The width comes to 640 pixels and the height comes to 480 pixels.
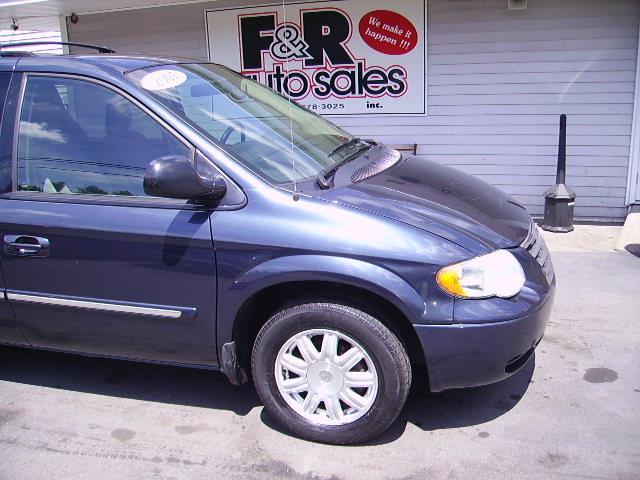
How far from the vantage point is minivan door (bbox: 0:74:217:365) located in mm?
2980

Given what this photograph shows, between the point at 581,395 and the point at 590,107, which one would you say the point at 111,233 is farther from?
the point at 590,107

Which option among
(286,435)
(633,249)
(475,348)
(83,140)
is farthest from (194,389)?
(633,249)

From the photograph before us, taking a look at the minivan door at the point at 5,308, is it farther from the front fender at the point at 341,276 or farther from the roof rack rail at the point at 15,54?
the front fender at the point at 341,276

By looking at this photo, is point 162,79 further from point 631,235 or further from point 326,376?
point 631,235

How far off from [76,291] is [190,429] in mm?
923

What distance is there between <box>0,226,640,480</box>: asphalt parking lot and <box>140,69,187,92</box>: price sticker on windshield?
172 cm

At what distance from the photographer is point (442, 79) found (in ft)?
24.6

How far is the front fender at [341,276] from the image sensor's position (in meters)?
2.71

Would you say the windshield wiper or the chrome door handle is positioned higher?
the windshield wiper

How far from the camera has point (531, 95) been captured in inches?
285

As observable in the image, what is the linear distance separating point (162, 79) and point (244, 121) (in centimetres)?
48

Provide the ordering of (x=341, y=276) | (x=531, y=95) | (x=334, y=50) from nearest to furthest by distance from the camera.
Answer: (x=341, y=276) < (x=531, y=95) < (x=334, y=50)

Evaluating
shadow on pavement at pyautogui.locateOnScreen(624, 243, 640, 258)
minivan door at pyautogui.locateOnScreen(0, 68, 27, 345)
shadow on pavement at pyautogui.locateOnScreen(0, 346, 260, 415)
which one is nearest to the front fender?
shadow on pavement at pyautogui.locateOnScreen(0, 346, 260, 415)

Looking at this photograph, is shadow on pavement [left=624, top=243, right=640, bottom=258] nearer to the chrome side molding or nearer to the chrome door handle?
the chrome side molding
